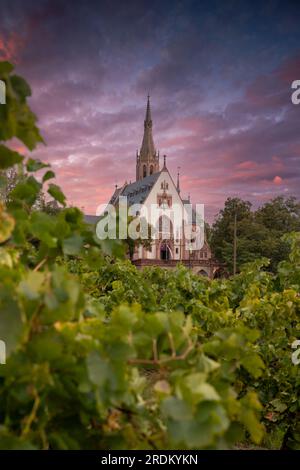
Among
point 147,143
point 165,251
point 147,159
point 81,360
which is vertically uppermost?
point 147,143

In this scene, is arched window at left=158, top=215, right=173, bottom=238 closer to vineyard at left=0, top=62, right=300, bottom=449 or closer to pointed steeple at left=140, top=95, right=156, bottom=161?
pointed steeple at left=140, top=95, right=156, bottom=161

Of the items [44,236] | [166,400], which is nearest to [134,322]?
[166,400]

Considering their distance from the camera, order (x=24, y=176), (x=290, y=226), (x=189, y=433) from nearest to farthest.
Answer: (x=189, y=433), (x=24, y=176), (x=290, y=226)

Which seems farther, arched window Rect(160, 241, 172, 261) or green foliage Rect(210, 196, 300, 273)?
arched window Rect(160, 241, 172, 261)

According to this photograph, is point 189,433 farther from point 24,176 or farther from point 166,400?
point 24,176

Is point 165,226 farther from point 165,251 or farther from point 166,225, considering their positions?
point 165,251

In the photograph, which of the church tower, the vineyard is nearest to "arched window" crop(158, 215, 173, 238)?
the church tower

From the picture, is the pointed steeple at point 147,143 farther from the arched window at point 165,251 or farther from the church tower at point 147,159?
the arched window at point 165,251

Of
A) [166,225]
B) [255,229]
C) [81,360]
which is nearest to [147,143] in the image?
[166,225]

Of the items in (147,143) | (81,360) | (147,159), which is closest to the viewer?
(81,360)

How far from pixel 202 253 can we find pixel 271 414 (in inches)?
2264

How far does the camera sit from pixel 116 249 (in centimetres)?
155

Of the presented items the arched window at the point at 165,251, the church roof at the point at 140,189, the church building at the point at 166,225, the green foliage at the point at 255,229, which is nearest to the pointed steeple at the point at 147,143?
the church roof at the point at 140,189

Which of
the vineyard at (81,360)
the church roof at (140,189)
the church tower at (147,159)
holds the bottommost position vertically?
the vineyard at (81,360)
